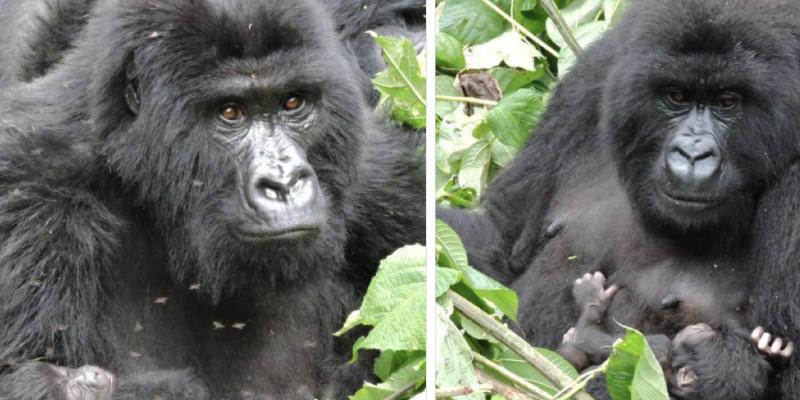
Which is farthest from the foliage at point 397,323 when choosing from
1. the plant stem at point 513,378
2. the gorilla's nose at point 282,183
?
the gorilla's nose at point 282,183

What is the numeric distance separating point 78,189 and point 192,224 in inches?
9.7

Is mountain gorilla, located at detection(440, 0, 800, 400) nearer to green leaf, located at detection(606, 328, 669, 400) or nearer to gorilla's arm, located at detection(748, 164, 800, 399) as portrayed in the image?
gorilla's arm, located at detection(748, 164, 800, 399)

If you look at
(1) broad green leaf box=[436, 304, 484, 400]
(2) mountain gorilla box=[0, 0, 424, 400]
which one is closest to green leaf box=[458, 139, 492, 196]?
(2) mountain gorilla box=[0, 0, 424, 400]

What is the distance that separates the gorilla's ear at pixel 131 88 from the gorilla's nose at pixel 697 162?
1125 mm

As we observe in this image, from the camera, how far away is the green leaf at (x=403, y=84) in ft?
10.5

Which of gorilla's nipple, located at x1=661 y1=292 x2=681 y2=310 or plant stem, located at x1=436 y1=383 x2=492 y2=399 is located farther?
gorilla's nipple, located at x1=661 y1=292 x2=681 y2=310

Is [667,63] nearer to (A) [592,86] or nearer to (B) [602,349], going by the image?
(A) [592,86]

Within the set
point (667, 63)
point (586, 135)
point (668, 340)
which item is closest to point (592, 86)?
point (586, 135)

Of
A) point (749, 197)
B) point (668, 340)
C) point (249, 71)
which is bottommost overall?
point (668, 340)

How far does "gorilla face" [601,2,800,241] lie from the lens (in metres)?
3.00

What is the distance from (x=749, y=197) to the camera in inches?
120

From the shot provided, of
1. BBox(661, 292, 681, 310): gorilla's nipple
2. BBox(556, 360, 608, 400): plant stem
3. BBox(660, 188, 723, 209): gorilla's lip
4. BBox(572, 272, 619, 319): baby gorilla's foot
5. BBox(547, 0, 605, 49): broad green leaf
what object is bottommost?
BBox(661, 292, 681, 310): gorilla's nipple

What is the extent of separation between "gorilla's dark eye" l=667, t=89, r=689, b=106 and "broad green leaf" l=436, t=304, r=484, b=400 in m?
0.80

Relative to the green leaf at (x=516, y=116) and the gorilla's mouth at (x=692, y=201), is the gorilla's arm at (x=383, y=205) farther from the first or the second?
the gorilla's mouth at (x=692, y=201)
